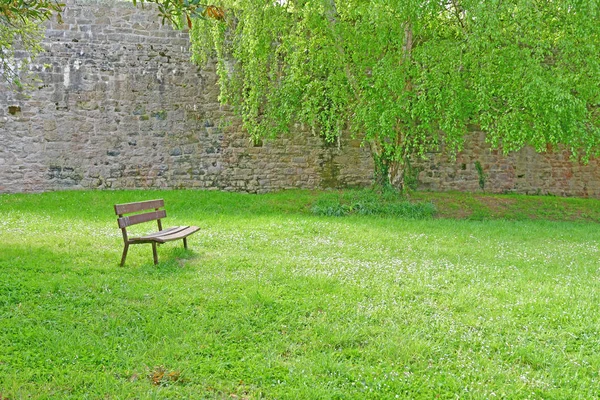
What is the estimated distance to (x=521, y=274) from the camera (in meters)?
6.04

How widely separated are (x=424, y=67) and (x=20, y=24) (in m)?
7.42

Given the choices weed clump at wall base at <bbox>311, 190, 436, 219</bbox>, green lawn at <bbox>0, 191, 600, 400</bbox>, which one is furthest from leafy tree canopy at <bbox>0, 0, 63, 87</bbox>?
weed clump at wall base at <bbox>311, 190, 436, 219</bbox>

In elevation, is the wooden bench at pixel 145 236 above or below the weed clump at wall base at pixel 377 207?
above

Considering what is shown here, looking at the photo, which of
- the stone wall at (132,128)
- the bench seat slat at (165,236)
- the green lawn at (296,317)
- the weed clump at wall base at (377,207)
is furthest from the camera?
the stone wall at (132,128)

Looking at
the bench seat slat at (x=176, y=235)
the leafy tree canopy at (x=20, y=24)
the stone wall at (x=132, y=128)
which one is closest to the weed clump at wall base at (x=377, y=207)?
the stone wall at (x=132, y=128)

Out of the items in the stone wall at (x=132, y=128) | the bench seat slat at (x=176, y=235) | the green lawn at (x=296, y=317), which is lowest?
the green lawn at (x=296, y=317)

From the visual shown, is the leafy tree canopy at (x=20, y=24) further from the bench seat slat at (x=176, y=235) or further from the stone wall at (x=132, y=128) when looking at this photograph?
the bench seat slat at (x=176, y=235)

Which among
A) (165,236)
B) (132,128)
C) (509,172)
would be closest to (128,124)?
(132,128)

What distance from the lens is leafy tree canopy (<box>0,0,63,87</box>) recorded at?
418cm

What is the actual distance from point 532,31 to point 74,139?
1041 centimetres

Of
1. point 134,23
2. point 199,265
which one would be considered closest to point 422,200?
point 199,265

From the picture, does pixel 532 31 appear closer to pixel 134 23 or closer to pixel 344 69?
pixel 344 69

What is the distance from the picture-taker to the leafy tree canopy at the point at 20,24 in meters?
4.18

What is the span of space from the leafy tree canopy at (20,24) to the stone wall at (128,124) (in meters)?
1.09
